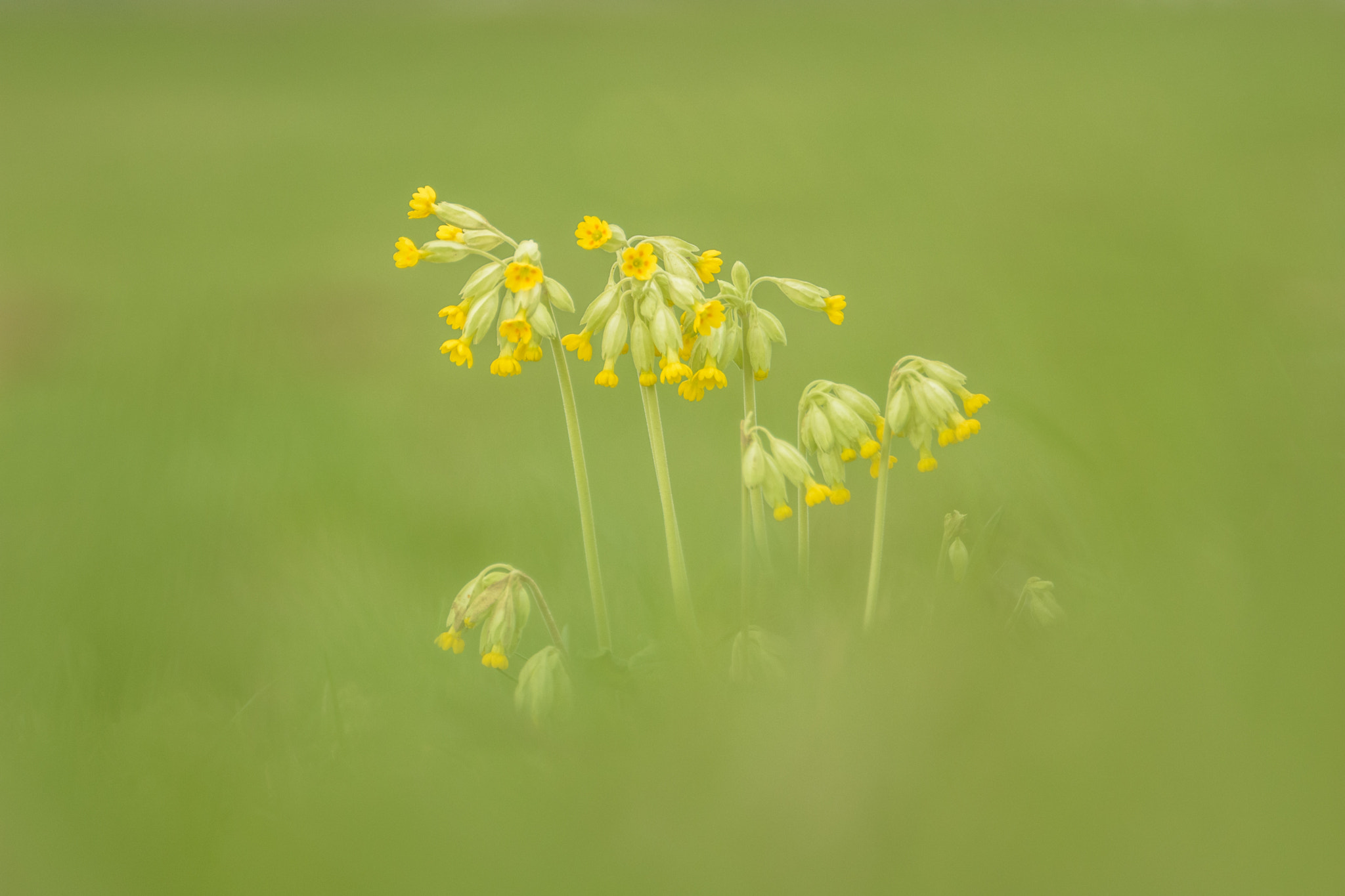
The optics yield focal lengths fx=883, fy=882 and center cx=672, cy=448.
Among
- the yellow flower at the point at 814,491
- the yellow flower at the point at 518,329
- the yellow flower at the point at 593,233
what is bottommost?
the yellow flower at the point at 814,491

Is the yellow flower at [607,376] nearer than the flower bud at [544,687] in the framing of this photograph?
No

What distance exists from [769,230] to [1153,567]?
2091 millimetres

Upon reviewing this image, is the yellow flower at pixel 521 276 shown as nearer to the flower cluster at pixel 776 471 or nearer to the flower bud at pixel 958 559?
the flower cluster at pixel 776 471

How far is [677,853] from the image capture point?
0.44 m

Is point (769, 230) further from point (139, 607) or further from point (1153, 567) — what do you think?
point (1153, 567)

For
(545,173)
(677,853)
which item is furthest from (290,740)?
(545,173)

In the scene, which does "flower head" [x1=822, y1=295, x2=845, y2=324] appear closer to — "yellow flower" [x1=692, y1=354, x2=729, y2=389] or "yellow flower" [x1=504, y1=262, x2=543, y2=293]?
"yellow flower" [x1=692, y1=354, x2=729, y2=389]

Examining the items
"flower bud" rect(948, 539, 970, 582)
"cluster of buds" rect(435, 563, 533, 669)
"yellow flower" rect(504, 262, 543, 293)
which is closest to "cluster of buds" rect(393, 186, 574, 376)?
"yellow flower" rect(504, 262, 543, 293)

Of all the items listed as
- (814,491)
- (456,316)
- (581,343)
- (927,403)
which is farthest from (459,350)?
(927,403)

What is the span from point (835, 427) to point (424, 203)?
60 cm

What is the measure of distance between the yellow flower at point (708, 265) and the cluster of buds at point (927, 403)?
26cm

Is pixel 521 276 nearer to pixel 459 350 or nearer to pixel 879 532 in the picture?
pixel 459 350

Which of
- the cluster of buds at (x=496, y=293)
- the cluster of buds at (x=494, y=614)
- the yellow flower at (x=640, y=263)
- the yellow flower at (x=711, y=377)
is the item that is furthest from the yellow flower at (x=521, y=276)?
the cluster of buds at (x=494, y=614)

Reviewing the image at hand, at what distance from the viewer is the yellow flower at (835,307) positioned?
1166mm
